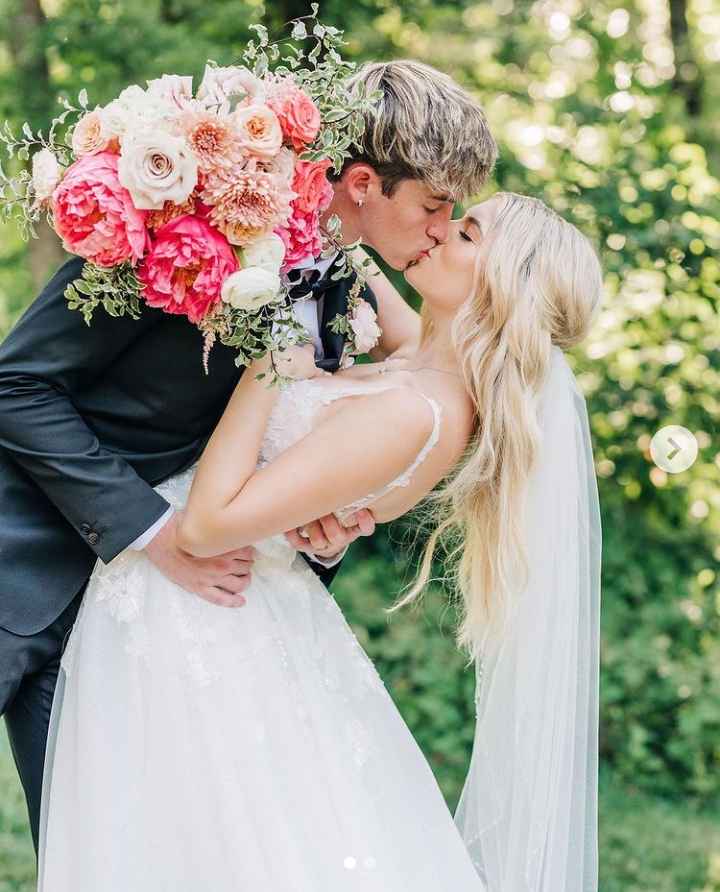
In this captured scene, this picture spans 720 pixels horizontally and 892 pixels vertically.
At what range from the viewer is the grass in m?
4.73

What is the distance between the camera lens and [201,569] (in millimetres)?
2447

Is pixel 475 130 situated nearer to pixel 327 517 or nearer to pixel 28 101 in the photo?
pixel 327 517

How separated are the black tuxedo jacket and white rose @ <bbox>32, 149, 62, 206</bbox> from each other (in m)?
0.14

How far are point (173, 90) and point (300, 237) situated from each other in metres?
0.35

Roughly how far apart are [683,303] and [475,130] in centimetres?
315

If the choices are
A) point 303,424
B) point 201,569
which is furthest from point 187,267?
point 201,569

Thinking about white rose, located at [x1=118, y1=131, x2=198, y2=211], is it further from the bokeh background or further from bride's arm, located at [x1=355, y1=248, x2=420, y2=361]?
the bokeh background

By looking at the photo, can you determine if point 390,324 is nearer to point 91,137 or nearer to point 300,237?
point 300,237

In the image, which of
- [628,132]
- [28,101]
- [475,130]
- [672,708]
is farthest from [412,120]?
[672,708]

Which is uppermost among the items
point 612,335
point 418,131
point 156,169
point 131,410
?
point 156,169

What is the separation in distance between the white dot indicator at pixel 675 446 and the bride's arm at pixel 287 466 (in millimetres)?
3347

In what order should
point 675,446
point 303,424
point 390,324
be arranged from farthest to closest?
point 675,446 → point 390,324 → point 303,424

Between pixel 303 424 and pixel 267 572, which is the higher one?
pixel 303 424

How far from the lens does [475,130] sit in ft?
8.73
